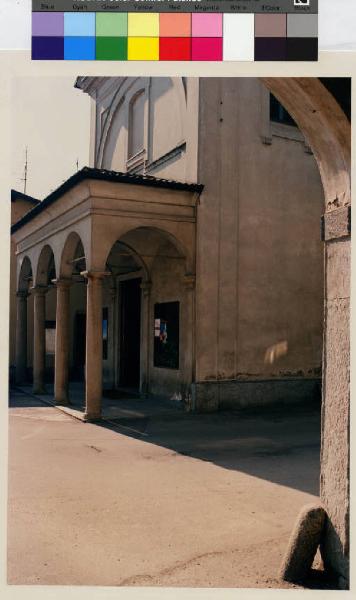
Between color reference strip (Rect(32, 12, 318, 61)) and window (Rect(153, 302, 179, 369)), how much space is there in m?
10.3

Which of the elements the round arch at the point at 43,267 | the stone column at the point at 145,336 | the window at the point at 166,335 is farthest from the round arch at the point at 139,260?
the round arch at the point at 43,267

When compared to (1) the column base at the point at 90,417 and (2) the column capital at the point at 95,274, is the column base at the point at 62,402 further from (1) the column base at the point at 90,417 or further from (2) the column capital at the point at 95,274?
(2) the column capital at the point at 95,274

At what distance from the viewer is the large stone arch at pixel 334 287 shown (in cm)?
419

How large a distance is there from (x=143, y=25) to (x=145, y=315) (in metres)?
12.0

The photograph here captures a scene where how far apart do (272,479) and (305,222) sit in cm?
886

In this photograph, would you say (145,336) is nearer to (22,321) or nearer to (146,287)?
(146,287)

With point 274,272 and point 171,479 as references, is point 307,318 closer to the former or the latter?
point 274,272

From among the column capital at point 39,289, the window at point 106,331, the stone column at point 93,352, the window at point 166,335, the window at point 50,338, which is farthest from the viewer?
the window at point 50,338

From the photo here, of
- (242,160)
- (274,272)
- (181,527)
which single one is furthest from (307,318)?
(181,527)

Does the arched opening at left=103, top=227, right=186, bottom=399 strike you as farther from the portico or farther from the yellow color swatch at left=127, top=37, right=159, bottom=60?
the yellow color swatch at left=127, top=37, right=159, bottom=60

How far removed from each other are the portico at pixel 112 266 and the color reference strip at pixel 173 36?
25.0 ft

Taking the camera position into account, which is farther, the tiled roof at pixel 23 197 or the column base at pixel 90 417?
the tiled roof at pixel 23 197

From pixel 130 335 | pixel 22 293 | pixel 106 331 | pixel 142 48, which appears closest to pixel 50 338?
pixel 22 293

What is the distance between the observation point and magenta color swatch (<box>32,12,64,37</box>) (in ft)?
11.8
